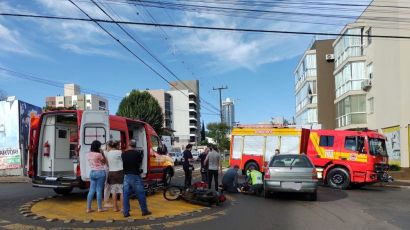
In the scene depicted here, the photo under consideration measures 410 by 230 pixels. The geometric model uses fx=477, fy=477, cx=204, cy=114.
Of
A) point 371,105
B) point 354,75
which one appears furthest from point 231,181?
point 354,75

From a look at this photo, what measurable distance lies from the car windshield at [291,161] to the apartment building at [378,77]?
14472 millimetres

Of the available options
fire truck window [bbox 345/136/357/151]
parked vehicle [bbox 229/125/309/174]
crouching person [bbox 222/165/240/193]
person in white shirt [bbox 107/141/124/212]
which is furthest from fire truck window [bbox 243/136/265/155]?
person in white shirt [bbox 107/141/124/212]

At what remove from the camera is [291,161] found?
15.0 meters

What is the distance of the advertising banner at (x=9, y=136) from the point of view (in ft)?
95.5

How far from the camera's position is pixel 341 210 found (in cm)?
1279

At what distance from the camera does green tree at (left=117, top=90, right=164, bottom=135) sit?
220 ft

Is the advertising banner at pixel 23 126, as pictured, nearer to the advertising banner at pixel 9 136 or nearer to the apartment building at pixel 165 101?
the advertising banner at pixel 9 136

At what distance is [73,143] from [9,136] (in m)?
16.0

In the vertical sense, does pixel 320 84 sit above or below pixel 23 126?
above

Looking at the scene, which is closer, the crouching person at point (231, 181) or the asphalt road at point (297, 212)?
the asphalt road at point (297, 212)

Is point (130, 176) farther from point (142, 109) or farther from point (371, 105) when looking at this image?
point (142, 109)

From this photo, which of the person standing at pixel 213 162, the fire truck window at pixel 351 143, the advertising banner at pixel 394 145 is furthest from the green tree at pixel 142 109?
the person standing at pixel 213 162

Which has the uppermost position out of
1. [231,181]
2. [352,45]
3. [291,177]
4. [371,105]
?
[352,45]

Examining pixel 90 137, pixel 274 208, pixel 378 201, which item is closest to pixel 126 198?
pixel 90 137
